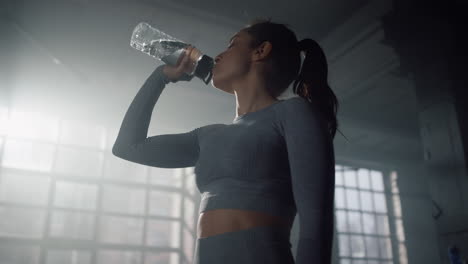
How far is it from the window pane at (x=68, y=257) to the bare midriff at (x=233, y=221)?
199 inches

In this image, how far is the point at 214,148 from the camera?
854 millimetres

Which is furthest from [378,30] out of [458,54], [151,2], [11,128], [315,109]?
[11,128]

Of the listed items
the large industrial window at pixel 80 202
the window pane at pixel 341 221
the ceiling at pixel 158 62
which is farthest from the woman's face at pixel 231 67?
the window pane at pixel 341 221

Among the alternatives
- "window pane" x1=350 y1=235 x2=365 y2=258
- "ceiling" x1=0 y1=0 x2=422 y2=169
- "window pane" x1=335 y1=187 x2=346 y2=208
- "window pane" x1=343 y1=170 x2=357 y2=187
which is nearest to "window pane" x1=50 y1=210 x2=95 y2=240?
"ceiling" x1=0 y1=0 x2=422 y2=169

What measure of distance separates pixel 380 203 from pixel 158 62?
4.92 m

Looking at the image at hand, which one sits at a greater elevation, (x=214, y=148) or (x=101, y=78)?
(x=101, y=78)

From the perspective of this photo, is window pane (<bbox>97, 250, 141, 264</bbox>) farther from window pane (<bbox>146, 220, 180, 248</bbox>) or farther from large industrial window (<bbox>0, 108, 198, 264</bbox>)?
window pane (<bbox>146, 220, 180, 248</bbox>)

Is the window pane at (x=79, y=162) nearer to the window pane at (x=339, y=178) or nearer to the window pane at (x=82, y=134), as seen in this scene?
the window pane at (x=82, y=134)

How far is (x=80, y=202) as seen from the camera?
18.4 feet

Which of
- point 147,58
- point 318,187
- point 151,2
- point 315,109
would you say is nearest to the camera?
point 318,187

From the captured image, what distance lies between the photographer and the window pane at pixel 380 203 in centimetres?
790

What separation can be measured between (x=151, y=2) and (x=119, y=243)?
9.89ft

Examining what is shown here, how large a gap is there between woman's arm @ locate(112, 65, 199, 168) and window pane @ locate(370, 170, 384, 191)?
24.5 ft

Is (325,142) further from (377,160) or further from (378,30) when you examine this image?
(377,160)
